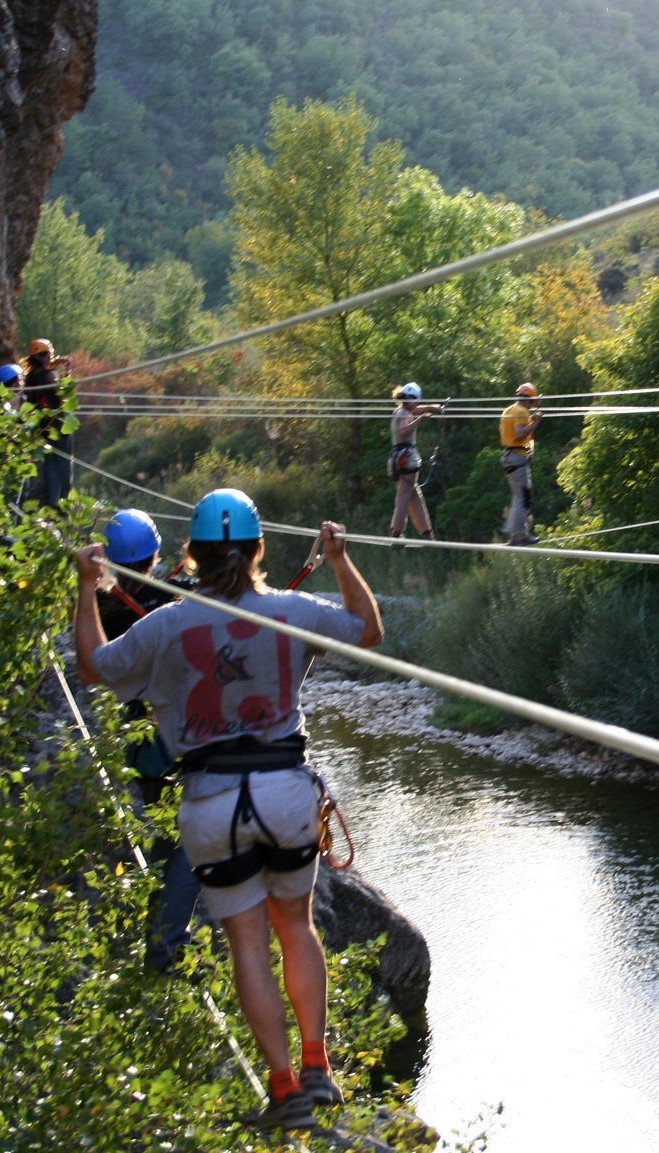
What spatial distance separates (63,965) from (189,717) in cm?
106

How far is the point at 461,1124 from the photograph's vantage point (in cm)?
795

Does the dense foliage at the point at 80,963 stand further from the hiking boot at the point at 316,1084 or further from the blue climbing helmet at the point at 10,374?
the blue climbing helmet at the point at 10,374

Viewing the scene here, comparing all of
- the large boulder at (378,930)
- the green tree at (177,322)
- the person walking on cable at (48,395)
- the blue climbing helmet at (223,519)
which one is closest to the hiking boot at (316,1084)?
the blue climbing helmet at (223,519)

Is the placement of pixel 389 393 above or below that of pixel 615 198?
below

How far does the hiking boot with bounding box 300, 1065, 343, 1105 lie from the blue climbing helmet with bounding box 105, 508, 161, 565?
5.42 ft

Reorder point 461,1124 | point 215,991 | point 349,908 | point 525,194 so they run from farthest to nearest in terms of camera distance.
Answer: point 525,194
point 349,908
point 461,1124
point 215,991

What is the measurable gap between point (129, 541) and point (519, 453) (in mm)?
8166

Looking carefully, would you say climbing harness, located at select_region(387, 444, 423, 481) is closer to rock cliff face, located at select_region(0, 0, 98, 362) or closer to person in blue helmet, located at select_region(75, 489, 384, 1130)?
rock cliff face, located at select_region(0, 0, 98, 362)

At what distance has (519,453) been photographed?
12.7m

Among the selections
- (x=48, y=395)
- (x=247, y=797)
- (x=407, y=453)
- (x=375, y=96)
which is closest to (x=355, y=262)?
(x=407, y=453)

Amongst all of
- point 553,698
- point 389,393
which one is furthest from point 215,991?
point 389,393

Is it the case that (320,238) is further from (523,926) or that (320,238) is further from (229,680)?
(229,680)

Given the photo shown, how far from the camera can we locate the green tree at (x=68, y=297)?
149 feet

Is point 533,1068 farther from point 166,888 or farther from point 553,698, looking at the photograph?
point 553,698
